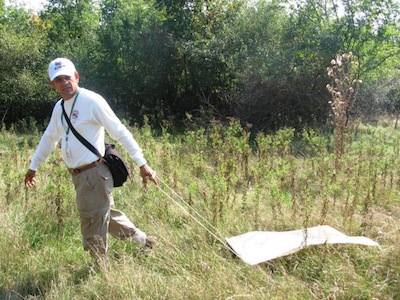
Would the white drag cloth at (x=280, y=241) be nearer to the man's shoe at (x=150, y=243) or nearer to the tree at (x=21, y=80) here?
the man's shoe at (x=150, y=243)

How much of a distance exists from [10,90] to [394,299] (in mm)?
13620

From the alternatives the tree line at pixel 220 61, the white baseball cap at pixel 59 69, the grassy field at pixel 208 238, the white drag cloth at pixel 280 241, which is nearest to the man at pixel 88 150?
the white baseball cap at pixel 59 69

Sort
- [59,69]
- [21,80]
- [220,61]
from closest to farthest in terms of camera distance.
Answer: [59,69]
[220,61]
[21,80]

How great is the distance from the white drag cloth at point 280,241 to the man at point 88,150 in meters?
0.92

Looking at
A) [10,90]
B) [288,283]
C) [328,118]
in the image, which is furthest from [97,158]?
[10,90]

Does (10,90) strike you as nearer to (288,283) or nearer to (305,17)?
(305,17)

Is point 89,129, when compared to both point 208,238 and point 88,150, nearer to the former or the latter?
point 88,150

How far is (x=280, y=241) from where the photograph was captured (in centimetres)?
365

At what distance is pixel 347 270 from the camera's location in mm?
3094

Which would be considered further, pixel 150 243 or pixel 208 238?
pixel 208 238

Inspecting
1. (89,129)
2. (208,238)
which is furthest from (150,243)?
(89,129)

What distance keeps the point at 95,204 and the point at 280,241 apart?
1524 mm

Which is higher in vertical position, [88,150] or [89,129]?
[89,129]

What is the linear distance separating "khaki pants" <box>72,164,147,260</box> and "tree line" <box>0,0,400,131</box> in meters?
7.14
